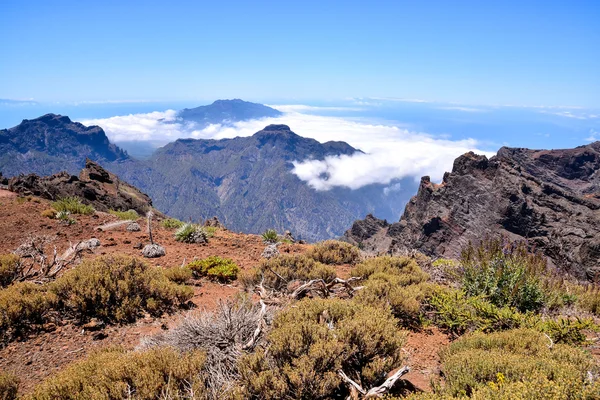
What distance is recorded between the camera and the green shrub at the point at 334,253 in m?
9.77

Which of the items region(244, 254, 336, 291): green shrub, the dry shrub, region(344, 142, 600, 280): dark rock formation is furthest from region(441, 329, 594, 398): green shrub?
region(344, 142, 600, 280): dark rock formation

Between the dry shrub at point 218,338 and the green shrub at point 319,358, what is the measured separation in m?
0.38

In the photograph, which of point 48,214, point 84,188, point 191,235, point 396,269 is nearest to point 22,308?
point 191,235

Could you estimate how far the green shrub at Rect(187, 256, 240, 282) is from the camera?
26.7ft

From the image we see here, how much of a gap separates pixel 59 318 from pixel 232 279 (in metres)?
3.55

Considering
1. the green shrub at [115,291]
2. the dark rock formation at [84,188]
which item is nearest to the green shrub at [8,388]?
the green shrub at [115,291]

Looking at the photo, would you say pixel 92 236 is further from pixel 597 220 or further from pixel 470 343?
pixel 597 220

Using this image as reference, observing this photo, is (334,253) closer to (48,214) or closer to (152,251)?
(152,251)

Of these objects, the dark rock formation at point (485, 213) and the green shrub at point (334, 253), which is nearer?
the green shrub at point (334, 253)

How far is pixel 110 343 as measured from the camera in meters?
5.02

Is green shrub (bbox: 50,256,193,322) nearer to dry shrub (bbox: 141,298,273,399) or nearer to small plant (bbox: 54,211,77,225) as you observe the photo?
dry shrub (bbox: 141,298,273,399)

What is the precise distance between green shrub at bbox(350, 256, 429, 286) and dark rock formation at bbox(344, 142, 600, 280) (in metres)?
29.8

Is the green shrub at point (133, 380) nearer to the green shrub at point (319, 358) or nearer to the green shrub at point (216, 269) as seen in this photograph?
the green shrub at point (319, 358)

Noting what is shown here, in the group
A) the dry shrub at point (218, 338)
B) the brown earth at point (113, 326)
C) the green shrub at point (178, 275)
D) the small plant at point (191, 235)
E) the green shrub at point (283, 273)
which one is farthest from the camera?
the small plant at point (191, 235)
